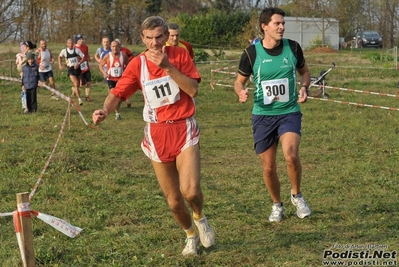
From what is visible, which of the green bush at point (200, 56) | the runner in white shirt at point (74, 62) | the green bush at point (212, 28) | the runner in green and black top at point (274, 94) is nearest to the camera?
the runner in green and black top at point (274, 94)

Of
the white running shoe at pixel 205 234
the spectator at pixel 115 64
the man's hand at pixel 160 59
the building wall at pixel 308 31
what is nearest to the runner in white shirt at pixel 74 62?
the spectator at pixel 115 64

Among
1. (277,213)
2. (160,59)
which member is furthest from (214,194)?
(160,59)

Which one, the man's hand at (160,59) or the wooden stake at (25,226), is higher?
the man's hand at (160,59)

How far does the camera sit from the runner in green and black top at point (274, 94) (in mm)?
6348

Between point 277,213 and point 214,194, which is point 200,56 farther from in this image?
point 277,213

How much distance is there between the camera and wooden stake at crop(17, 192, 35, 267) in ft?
14.7

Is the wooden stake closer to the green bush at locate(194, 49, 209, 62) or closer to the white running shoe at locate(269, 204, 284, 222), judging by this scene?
the white running shoe at locate(269, 204, 284, 222)

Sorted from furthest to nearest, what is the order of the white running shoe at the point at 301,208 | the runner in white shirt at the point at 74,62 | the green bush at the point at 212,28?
the green bush at the point at 212,28 → the runner in white shirt at the point at 74,62 → the white running shoe at the point at 301,208

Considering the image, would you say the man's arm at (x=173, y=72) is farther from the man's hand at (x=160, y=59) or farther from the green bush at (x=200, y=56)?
the green bush at (x=200, y=56)

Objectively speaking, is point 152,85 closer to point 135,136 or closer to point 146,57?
point 146,57

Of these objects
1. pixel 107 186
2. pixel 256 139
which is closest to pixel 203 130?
pixel 107 186

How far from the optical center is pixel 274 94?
20.9 feet

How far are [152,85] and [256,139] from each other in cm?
169

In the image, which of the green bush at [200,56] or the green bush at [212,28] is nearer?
the green bush at [200,56]
